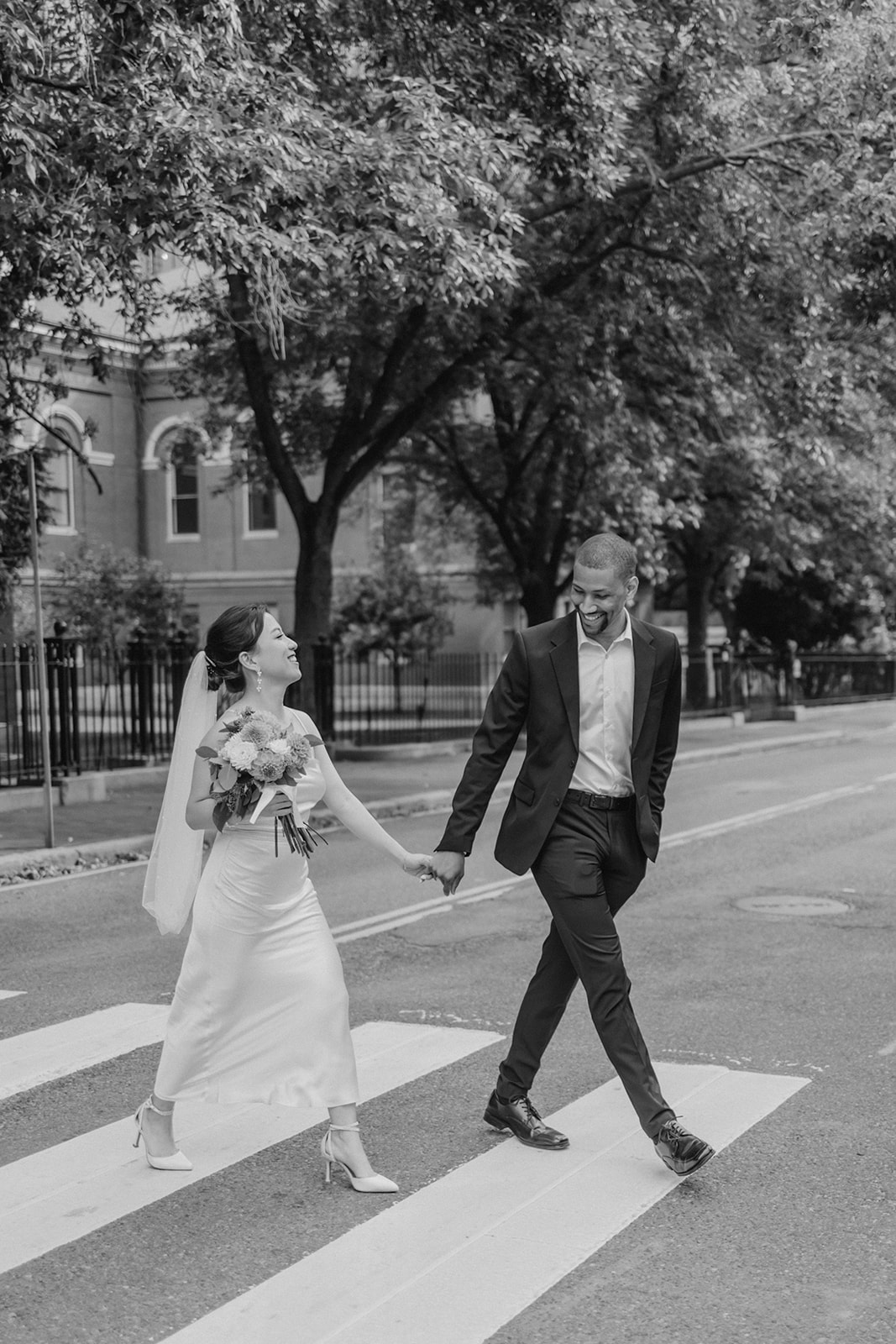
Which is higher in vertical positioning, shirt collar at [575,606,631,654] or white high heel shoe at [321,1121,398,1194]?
shirt collar at [575,606,631,654]

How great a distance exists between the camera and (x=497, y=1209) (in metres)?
4.75

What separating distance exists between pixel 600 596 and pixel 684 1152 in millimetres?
1761

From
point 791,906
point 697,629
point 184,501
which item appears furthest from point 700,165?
point 184,501

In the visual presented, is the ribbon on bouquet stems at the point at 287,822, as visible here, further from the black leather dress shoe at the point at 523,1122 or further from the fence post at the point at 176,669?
the fence post at the point at 176,669

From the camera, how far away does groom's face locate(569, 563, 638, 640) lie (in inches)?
203

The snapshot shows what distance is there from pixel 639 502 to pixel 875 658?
2667cm

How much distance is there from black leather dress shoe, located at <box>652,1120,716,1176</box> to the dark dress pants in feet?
0.19

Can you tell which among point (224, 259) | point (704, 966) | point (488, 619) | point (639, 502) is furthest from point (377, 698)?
point (704, 966)

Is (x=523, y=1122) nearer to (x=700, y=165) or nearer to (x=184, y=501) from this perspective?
(x=700, y=165)

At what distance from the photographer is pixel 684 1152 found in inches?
193

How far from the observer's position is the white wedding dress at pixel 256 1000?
16.3ft

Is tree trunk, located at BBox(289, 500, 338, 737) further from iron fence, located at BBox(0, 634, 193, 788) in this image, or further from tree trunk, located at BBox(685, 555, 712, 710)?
tree trunk, located at BBox(685, 555, 712, 710)

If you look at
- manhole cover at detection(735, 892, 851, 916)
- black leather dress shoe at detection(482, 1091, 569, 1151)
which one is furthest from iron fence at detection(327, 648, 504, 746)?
black leather dress shoe at detection(482, 1091, 569, 1151)

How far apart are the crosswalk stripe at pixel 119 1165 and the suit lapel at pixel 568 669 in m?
1.64
